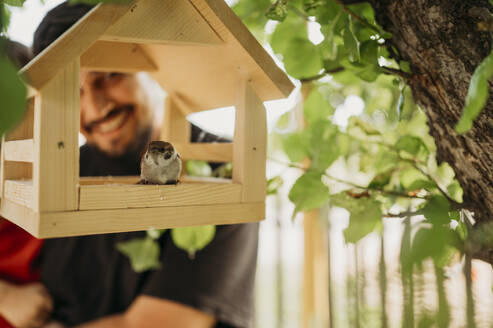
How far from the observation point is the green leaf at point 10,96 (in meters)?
0.20

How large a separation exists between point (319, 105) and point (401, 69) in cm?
20

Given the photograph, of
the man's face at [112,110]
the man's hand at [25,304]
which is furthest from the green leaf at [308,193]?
the man's hand at [25,304]

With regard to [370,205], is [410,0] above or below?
above

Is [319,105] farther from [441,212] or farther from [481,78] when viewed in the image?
[481,78]

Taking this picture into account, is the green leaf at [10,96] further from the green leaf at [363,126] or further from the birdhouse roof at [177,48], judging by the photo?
the green leaf at [363,126]

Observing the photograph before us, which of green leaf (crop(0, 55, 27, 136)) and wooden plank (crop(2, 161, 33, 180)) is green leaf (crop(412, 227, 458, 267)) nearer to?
green leaf (crop(0, 55, 27, 136))

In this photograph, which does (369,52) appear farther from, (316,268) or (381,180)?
(316,268)

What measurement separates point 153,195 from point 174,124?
56 centimetres

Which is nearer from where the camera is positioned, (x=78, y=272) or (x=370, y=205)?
(x=370, y=205)

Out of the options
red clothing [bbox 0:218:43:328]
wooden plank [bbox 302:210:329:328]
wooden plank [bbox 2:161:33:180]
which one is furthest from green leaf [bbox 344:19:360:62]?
red clothing [bbox 0:218:43:328]

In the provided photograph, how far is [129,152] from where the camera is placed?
57.3 inches

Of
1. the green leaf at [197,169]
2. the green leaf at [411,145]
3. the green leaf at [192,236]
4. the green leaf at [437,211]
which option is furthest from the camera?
the green leaf at [197,169]

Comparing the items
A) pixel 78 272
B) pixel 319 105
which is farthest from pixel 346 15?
pixel 78 272

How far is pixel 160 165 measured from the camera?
0.66 metres
